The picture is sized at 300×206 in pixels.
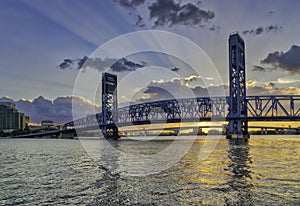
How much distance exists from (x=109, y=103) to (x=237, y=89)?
80383 mm

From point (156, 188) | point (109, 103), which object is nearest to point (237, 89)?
point (109, 103)

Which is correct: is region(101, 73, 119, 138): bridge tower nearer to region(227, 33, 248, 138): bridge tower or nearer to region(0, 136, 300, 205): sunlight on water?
region(227, 33, 248, 138): bridge tower

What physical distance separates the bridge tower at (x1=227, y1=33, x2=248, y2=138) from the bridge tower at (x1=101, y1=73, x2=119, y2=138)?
223ft

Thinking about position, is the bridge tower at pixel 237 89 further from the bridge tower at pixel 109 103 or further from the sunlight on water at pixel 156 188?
the sunlight on water at pixel 156 188

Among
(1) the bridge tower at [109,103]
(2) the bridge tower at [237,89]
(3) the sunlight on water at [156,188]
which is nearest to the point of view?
(3) the sunlight on water at [156,188]

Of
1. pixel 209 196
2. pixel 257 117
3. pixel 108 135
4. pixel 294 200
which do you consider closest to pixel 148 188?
pixel 209 196

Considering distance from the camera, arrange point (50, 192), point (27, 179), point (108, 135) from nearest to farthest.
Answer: point (50, 192), point (27, 179), point (108, 135)

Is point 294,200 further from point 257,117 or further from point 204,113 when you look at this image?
point 204,113

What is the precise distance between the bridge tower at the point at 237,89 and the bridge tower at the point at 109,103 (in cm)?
6790

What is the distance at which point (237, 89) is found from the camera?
122000 mm

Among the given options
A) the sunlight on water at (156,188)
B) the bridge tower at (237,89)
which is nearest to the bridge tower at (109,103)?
the bridge tower at (237,89)

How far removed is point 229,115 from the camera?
120062 mm

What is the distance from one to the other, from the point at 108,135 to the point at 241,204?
152756 millimetres

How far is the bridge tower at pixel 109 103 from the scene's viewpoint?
541ft
